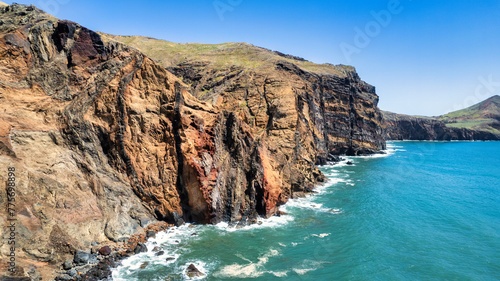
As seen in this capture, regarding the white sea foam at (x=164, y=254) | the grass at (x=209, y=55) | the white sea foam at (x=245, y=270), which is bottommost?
the white sea foam at (x=245, y=270)

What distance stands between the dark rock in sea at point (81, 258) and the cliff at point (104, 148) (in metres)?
0.88

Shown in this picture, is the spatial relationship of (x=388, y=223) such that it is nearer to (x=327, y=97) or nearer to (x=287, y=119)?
(x=287, y=119)

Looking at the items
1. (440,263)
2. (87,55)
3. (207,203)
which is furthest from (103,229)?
(440,263)

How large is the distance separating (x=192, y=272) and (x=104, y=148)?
1999 centimetres

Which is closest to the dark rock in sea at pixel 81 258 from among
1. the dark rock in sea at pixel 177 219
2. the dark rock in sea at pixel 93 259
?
the dark rock in sea at pixel 93 259

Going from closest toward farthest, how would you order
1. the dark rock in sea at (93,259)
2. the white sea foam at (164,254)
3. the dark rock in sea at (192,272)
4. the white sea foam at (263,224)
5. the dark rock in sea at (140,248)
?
the dark rock in sea at (192,272)
the dark rock in sea at (93,259)
the white sea foam at (164,254)
the dark rock in sea at (140,248)
the white sea foam at (263,224)

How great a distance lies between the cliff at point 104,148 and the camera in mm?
24625

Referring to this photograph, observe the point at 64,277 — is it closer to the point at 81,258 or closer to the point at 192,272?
the point at 81,258

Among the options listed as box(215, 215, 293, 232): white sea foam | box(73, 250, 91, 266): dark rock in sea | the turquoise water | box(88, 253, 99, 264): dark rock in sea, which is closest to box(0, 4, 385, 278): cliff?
box(73, 250, 91, 266): dark rock in sea

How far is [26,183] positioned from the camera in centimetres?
2333

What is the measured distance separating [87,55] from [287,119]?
3715 centimetres

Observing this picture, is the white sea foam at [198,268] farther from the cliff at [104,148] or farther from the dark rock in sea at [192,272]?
the cliff at [104,148]

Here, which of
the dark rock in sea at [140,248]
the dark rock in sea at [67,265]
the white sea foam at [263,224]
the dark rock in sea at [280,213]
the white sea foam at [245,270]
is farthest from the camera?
the dark rock in sea at [280,213]

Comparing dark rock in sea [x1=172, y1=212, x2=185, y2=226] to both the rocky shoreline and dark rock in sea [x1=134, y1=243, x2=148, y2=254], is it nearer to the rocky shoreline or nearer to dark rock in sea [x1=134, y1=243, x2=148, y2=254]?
the rocky shoreline
